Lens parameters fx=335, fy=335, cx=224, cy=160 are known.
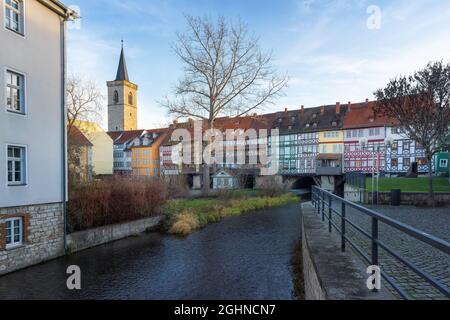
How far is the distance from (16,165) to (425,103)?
18696 mm

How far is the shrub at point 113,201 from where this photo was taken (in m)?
13.3

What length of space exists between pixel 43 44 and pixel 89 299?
8.43 metres

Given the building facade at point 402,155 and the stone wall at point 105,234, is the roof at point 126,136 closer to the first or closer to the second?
the building facade at point 402,155

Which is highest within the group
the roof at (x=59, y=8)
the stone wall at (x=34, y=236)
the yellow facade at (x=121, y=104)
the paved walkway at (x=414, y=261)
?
the yellow facade at (x=121, y=104)

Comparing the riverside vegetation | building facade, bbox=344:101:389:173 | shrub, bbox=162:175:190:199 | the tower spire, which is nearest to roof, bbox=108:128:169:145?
the tower spire

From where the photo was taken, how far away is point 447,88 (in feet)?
55.4

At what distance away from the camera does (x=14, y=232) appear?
33.5 feet

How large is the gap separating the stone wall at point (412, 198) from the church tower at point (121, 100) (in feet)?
231

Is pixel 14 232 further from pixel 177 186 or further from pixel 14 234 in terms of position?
pixel 177 186

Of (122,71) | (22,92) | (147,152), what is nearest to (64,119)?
(22,92)

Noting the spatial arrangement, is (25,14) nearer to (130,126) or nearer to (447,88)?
(447,88)

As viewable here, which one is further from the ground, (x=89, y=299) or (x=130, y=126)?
(x=130, y=126)

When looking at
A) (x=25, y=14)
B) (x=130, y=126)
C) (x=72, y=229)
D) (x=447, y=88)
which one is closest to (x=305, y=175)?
(x=447, y=88)

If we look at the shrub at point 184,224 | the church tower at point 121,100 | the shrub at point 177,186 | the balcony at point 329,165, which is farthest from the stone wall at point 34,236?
the church tower at point 121,100
